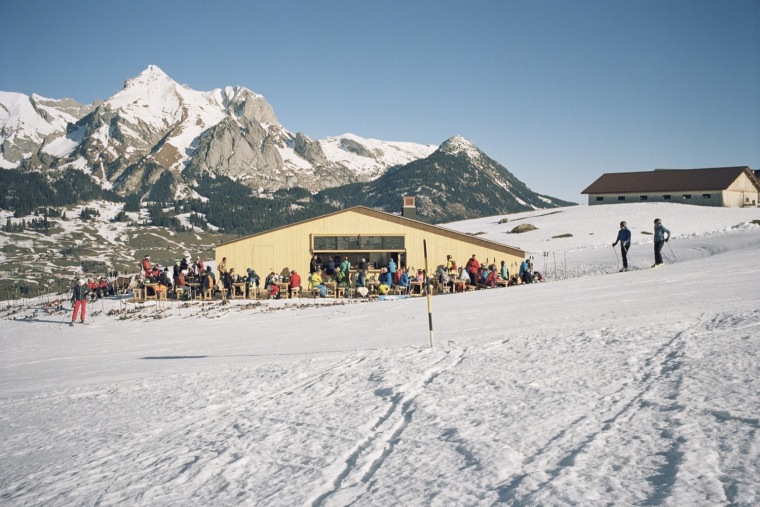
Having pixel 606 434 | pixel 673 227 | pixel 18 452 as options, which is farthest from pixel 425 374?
pixel 673 227

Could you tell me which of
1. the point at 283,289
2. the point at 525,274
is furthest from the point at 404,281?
the point at 283,289

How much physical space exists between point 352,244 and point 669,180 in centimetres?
5476

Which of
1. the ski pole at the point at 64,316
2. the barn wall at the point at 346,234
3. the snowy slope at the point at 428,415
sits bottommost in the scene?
the snowy slope at the point at 428,415

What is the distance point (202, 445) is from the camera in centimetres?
581

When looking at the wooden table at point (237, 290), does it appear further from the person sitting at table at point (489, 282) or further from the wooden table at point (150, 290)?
the person sitting at table at point (489, 282)

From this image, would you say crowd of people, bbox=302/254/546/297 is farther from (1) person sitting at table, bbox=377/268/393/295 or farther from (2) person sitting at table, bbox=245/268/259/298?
(2) person sitting at table, bbox=245/268/259/298

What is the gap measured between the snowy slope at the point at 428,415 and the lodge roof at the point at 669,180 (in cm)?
6115

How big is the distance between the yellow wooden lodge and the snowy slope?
16.5 meters

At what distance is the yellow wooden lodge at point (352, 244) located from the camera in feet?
95.3

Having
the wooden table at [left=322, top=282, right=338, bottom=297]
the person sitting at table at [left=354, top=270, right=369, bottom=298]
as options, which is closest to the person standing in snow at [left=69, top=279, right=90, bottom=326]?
the wooden table at [left=322, top=282, right=338, bottom=297]

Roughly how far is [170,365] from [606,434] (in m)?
8.45

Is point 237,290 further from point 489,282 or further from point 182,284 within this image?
point 489,282

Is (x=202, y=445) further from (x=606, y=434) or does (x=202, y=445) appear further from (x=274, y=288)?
(x=274, y=288)

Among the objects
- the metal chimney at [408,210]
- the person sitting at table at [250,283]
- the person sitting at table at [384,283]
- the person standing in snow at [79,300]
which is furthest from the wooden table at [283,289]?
the metal chimney at [408,210]
